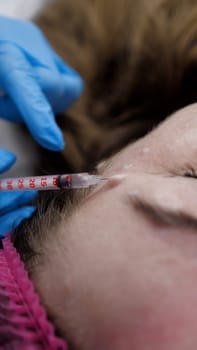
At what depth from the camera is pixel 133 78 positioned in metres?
1.55

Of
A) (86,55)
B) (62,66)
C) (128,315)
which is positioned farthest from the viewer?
(86,55)

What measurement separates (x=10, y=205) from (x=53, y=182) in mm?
213

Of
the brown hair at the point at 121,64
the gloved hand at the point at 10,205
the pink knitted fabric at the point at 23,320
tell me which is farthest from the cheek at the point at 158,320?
the brown hair at the point at 121,64

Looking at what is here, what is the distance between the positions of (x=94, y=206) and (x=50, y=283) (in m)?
0.17

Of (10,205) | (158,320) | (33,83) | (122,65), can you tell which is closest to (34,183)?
(10,205)

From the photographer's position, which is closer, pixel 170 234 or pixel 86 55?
pixel 170 234

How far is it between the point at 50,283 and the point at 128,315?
6.4 inches

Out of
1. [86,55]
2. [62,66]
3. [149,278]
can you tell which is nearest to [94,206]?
[149,278]

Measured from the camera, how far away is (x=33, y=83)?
1256 millimetres

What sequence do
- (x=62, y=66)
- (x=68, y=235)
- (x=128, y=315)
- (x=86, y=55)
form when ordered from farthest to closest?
(x=86, y=55) < (x=62, y=66) < (x=68, y=235) < (x=128, y=315)

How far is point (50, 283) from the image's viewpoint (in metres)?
0.87

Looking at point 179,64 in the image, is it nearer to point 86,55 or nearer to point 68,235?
point 86,55

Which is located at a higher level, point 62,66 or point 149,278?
point 62,66

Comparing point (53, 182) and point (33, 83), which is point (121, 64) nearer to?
point (33, 83)
